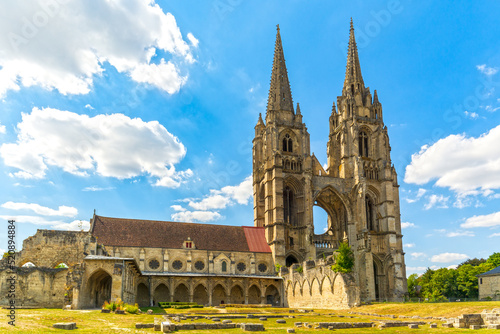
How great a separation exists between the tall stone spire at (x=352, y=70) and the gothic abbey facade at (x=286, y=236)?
0.64ft

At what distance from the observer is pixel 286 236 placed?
64.3 m

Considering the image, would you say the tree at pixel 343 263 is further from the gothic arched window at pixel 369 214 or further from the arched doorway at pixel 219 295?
the gothic arched window at pixel 369 214

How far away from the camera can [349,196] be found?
68.3 meters

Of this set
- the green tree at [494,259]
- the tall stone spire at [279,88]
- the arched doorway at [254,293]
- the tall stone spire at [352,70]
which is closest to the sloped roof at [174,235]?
the arched doorway at [254,293]

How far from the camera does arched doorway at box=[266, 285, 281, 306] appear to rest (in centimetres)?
5922

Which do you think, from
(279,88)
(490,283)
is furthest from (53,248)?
(490,283)

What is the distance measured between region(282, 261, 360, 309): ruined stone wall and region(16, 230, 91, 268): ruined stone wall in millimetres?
24073

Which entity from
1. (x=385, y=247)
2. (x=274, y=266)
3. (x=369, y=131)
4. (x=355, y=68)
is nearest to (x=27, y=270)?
(x=274, y=266)

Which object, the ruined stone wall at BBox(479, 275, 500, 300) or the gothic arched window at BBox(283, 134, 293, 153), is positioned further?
the gothic arched window at BBox(283, 134, 293, 153)

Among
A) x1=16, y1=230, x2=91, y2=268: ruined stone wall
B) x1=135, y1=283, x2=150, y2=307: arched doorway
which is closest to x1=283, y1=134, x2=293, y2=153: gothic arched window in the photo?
x1=135, y1=283, x2=150, y2=307: arched doorway

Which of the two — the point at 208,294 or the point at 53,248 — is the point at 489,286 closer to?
the point at 208,294

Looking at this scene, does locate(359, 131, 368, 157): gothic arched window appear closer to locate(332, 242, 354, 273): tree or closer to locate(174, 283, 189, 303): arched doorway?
locate(332, 242, 354, 273): tree

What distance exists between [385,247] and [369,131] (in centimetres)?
1921

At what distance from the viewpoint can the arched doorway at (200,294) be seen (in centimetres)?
5744
